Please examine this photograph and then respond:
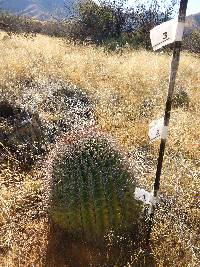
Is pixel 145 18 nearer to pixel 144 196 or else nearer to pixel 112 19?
pixel 112 19

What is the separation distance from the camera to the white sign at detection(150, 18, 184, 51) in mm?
2697

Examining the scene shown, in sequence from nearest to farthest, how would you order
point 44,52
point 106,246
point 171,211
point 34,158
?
1. point 106,246
2. point 171,211
3. point 34,158
4. point 44,52

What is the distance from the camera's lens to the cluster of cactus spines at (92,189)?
3168 millimetres

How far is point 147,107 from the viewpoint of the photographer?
6.88 metres

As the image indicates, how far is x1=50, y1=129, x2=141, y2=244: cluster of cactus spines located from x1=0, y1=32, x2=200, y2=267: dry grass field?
38cm

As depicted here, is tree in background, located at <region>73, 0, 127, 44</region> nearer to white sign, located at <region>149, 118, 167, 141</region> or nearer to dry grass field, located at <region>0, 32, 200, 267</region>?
dry grass field, located at <region>0, 32, 200, 267</region>

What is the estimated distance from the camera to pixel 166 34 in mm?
2746

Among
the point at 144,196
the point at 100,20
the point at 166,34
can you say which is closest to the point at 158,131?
the point at 144,196

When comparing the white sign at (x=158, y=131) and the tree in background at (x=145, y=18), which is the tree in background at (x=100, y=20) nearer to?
the tree in background at (x=145, y=18)

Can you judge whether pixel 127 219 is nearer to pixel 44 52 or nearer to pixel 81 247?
pixel 81 247

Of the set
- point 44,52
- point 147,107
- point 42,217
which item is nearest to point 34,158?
point 42,217

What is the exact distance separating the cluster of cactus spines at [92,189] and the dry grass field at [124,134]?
0.38 m

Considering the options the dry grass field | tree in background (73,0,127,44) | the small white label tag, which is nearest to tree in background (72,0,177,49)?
tree in background (73,0,127,44)

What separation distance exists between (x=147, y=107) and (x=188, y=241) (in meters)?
3.68
